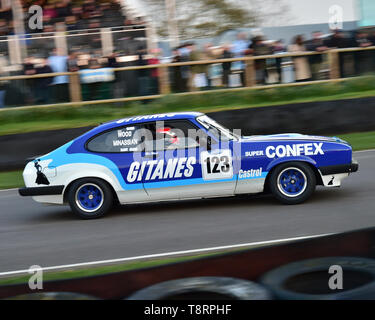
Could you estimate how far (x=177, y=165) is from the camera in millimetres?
8383

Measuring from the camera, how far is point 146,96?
15289 mm

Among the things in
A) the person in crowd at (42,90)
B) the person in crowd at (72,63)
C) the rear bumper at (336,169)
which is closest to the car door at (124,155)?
the rear bumper at (336,169)

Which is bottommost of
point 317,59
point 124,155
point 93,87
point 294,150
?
point 294,150

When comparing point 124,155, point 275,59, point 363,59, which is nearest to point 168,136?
point 124,155

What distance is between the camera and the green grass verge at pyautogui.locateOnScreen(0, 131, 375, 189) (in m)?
11.9

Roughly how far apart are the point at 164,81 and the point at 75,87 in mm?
2089

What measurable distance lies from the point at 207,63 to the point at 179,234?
8.35m

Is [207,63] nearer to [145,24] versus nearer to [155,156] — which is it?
[145,24]

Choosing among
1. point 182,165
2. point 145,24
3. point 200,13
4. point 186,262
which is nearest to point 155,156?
point 182,165

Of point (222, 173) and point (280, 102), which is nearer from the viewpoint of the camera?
point (222, 173)

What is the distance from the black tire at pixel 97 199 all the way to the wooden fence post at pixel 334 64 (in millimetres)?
8775

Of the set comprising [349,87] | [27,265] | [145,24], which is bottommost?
[27,265]

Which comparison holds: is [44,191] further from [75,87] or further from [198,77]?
[198,77]

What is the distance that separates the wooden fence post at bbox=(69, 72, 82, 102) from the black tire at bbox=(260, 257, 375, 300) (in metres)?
11.4
